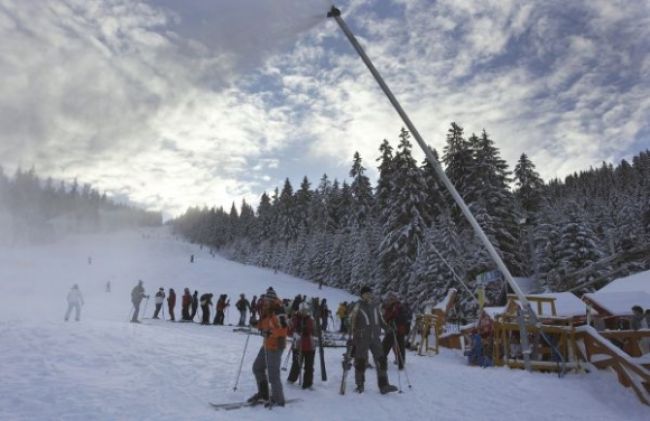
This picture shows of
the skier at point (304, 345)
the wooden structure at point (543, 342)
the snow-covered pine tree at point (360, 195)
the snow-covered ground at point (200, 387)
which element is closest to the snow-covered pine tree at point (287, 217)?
the snow-covered pine tree at point (360, 195)

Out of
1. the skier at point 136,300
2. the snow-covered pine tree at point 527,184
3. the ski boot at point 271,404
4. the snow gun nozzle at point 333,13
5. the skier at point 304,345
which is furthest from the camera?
the snow-covered pine tree at point 527,184

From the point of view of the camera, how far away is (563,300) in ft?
56.5

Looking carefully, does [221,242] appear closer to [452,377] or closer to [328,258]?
[328,258]

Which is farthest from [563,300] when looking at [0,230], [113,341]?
[0,230]

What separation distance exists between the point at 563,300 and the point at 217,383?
13.9 metres

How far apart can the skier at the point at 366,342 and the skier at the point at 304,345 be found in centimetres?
95

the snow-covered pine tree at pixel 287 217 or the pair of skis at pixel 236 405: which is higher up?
the snow-covered pine tree at pixel 287 217

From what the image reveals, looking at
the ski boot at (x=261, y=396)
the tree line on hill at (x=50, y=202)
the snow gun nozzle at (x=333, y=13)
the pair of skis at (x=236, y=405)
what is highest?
the tree line on hill at (x=50, y=202)

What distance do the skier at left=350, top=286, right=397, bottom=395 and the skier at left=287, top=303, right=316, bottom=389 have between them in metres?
0.95

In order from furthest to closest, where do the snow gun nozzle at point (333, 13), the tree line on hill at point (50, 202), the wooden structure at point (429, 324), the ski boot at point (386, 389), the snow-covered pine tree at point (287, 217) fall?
the tree line on hill at point (50, 202)
the snow-covered pine tree at point (287, 217)
the wooden structure at point (429, 324)
the snow gun nozzle at point (333, 13)
the ski boot at point (386, 389)

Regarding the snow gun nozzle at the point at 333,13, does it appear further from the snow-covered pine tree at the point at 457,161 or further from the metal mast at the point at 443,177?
the snow-covered pine tree at the point at 457,161

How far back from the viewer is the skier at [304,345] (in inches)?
372

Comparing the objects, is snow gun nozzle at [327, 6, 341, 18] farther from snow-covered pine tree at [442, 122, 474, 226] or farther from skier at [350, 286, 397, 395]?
snow-covered pine tree at [442, 122, 474, 226]

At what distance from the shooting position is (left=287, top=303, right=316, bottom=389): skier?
31.0 ft
